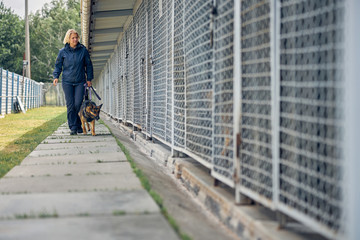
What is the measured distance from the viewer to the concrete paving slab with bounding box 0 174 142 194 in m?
4.30

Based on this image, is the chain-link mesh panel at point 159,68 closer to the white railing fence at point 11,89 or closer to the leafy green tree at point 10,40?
the white railing fence at point 11,89

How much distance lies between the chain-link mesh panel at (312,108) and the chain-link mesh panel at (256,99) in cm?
22

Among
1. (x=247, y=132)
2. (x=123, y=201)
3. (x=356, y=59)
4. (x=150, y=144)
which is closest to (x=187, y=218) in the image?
(x=123, y=201)

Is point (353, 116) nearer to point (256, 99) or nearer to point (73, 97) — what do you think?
point (256, 99)

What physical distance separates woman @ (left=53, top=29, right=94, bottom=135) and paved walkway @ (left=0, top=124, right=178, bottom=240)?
3.51 metres

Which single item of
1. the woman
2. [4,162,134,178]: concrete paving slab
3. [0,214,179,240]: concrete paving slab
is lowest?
[0,214,179,240]: concrete paving slab

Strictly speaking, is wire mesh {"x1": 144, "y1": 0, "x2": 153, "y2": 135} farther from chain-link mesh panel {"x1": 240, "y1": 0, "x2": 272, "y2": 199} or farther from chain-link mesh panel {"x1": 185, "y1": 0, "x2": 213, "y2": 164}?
chain-link mesh panel {"x1": 240, "y1": 0, "x2": 272, "y2": 199}

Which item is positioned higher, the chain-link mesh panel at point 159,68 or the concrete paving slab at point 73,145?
the chain-link mesh panel at point 159,68

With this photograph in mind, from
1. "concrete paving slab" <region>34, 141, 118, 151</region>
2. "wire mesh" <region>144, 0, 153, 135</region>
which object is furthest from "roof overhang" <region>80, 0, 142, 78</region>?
"concrete paving slab" <region>34, 141, 118, 151</region>

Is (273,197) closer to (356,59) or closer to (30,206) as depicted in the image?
(356,59)

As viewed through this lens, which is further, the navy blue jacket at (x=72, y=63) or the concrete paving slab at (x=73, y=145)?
the navy blue jacket at (x=72, y=63)

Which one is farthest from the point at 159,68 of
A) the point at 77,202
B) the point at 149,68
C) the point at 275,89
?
the point at 275,89

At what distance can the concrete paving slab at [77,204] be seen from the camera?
3.44m

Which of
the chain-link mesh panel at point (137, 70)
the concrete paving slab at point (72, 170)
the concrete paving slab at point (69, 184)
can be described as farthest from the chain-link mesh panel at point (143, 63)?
the concrete paving slab at point (69, 184)
